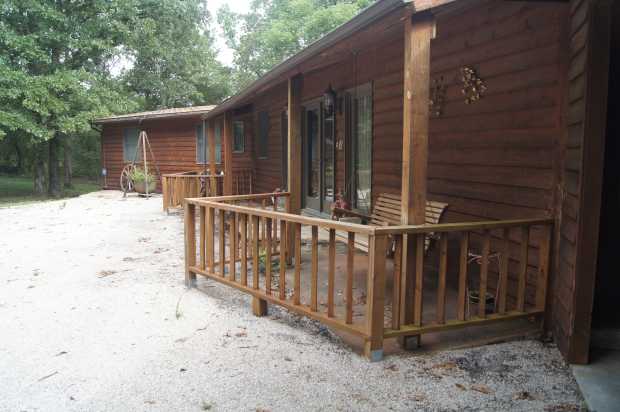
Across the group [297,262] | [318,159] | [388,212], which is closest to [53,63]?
[318,159]

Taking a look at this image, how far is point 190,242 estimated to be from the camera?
456 cm

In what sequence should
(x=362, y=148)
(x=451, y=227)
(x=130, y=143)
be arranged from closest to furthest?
(x=451, y=227) → (x=362, y=148) → (x=130, y=143)

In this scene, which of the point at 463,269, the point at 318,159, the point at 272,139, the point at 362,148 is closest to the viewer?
the point at 463,269

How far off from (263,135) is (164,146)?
5.49 meters

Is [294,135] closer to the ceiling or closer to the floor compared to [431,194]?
closer to the ceiling

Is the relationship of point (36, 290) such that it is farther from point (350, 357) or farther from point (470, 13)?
point (470, 13)

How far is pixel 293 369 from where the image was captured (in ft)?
9.30

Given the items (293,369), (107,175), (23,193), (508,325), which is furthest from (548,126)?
(23,193)

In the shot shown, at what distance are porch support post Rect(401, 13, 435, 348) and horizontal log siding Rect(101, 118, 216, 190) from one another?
12.4 m

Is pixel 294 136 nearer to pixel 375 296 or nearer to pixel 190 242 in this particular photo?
pixel 190 242

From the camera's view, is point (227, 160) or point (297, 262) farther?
point (227, 160)

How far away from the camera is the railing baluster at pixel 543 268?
313 centimetres

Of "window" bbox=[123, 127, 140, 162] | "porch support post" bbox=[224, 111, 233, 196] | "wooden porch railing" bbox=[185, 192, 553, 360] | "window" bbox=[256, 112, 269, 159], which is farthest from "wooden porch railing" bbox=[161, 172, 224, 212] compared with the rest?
"window" bbox=[123, 127, 140, 162]

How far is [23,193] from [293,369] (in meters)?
18.3
